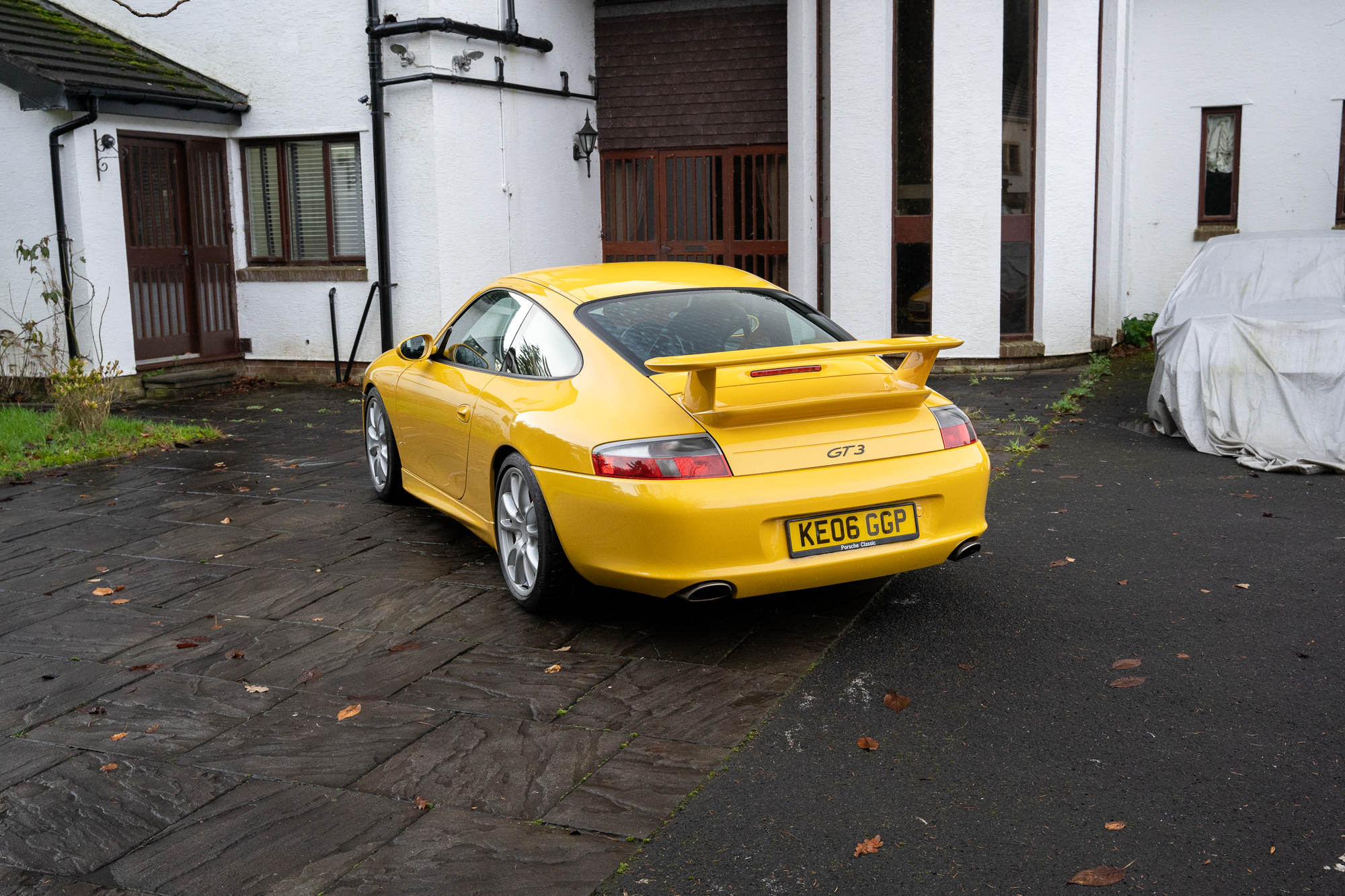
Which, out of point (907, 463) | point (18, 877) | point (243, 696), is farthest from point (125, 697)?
point (907, 463)

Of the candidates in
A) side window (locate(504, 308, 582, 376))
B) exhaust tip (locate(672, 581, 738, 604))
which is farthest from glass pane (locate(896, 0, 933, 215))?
exhaust tip (locate(672, 581, 738, 604))

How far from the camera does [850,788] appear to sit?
134 inches

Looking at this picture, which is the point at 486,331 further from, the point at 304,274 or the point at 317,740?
the point at 304,274

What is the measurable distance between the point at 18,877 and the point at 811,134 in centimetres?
1200

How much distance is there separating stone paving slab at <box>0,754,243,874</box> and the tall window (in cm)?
1053

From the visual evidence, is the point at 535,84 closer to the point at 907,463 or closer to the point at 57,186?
the point at 57,186

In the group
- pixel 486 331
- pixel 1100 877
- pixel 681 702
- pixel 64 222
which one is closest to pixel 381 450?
pixel 486 331

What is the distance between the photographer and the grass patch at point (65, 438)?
8.90m

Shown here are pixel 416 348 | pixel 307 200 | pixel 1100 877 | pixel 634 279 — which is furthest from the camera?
pixel 307 200

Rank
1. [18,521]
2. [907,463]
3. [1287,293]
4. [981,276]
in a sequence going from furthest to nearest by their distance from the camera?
[981,276]
[1287,293]
[18,521]
[907,463]

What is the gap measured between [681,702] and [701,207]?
11.5 m

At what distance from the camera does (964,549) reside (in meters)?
4.78

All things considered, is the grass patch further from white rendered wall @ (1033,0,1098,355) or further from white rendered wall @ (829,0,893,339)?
white rendered wall @ (1033,0,1098,355)

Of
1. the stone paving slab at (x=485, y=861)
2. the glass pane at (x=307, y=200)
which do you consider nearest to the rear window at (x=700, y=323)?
the stone paving slab at (x=485, y=861)
